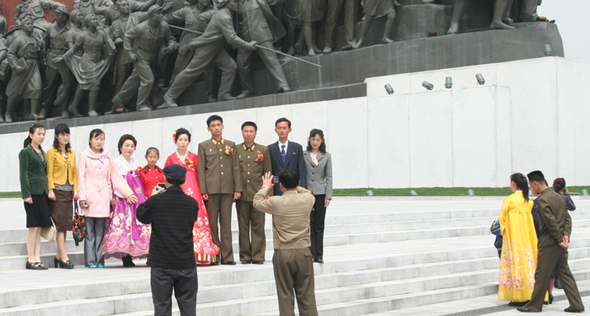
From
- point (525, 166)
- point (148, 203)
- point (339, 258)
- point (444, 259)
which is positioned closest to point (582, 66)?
point (525, 166)

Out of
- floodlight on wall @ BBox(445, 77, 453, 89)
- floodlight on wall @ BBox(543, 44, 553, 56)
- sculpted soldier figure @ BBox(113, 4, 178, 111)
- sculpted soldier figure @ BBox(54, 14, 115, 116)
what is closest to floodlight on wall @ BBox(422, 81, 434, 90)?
floodlight on wall @ BBox(445, 77, 453, 89)

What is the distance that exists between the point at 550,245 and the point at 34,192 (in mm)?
3803

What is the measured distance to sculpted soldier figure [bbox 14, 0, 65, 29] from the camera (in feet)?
71.2

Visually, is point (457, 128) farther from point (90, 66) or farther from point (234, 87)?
point (90, 66)

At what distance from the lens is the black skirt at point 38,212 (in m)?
6.08

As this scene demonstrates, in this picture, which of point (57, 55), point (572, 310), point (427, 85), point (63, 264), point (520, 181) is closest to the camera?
point (572, 310)

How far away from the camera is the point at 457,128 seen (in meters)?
12.8

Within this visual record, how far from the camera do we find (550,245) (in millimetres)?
5727

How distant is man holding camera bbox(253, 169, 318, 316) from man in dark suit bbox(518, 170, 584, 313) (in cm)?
192

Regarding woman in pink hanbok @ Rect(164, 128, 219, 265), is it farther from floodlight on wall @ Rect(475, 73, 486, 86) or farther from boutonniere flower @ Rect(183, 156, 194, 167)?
floodlight on wall @ Rect(475, 73, 486, 86)

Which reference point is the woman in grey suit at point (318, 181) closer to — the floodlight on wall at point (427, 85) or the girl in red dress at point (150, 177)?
the girl in red dress at point (150, 177)

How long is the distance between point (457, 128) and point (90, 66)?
9.74 meters

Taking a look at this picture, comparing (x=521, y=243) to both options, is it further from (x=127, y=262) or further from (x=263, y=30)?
(x=263, y=30)

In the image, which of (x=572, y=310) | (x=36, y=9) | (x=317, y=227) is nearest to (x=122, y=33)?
(x=36, y=9)
